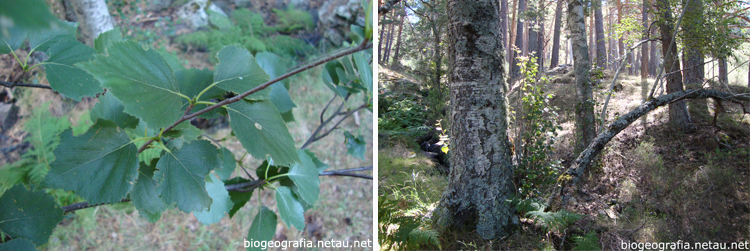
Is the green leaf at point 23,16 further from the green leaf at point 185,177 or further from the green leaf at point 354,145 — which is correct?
the green leaf at point 354,145

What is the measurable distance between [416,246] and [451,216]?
165mm

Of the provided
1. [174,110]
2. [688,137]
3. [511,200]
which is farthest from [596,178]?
[174,110]

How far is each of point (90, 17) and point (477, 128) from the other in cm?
128

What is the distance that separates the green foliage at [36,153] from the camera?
0.75 m

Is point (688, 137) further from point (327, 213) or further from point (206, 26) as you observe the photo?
point (206, 26)

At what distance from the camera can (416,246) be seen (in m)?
1.08

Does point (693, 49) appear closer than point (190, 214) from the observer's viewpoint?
No

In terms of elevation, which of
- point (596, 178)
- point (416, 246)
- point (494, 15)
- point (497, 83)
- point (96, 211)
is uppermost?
point (494, 15)

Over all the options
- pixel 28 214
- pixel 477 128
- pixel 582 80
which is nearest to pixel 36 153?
pixel 28 214

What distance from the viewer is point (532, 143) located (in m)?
1.51

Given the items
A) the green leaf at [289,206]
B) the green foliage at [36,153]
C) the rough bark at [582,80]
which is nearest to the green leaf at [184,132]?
the green leaf at [289,206]

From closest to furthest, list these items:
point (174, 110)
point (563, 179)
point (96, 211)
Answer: point (174, 110), point (96, 211), point (563, 179)

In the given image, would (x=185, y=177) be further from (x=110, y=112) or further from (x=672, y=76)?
(x=672, y=76)

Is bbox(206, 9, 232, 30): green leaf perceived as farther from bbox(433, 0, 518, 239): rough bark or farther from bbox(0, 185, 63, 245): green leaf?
bbox(0, 185, 63, 245): green leaf
